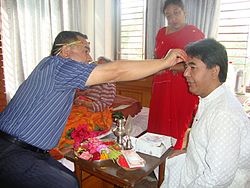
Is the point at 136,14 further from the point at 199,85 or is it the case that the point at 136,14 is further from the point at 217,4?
the point at 199,85

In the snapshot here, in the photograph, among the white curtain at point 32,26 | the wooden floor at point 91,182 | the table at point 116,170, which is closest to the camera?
the table at point 116,170

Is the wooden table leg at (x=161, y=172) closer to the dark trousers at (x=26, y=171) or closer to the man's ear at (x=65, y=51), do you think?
the dark trousers at (x=26, y=171)

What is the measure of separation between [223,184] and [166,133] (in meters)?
1.45

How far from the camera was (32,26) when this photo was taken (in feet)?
11.1

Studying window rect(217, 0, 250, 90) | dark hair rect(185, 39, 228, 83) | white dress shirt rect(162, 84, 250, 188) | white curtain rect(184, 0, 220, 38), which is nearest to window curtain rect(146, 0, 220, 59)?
white curtain rect(184, 0, 220, 38)

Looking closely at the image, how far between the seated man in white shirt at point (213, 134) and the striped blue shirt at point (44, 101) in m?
0.63

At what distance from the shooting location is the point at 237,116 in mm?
1193

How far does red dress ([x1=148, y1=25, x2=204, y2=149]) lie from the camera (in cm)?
240

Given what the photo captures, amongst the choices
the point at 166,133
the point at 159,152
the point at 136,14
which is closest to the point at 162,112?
the point at 166,133

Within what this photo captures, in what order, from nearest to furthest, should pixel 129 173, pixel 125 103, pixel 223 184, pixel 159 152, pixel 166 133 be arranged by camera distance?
pixel 223 184, pixel 129 173, pixel 159 152, pixel 166 133, pixel 125 103

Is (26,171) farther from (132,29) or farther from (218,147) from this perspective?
(132,29)

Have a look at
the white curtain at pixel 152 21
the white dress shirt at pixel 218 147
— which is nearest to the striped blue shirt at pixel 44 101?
the white dress shirt at pixel 218 147

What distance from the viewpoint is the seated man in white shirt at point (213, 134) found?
3.78 feet

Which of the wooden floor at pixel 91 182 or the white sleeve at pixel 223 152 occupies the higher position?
the white sleeve at pixel 223 152
